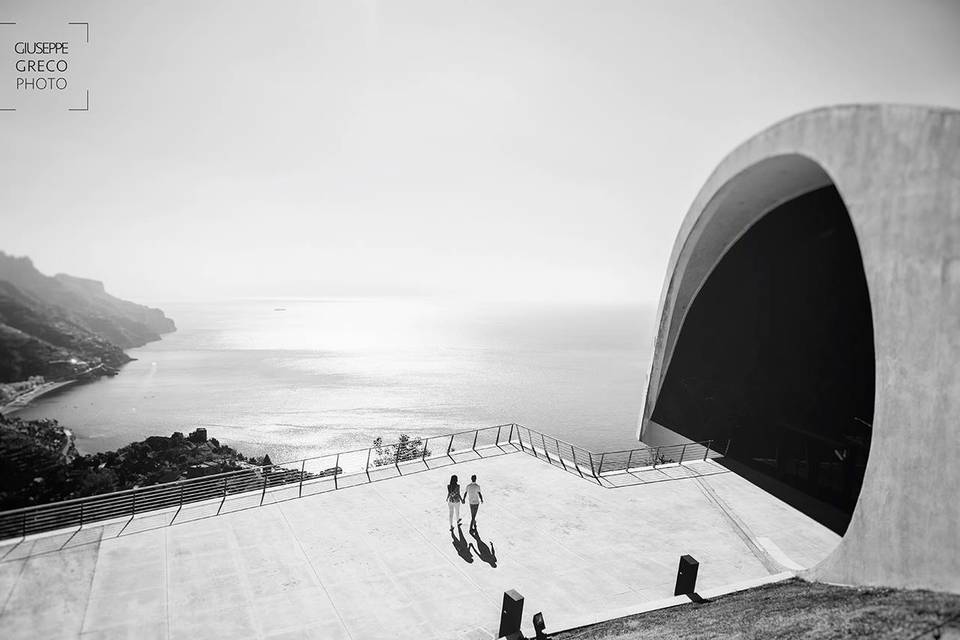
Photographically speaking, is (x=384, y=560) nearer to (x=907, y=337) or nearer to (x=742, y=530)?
(x=742, y=530)

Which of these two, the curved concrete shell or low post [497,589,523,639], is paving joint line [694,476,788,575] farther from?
low post [497,589,523,639]

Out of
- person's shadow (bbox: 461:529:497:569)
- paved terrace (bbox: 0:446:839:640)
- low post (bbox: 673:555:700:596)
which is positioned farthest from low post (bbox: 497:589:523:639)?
low post (bbox: 673:555:700:596)

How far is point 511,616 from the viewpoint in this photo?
23.5 ft

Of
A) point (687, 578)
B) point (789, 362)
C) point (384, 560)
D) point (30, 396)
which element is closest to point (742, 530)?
point (687, 578)

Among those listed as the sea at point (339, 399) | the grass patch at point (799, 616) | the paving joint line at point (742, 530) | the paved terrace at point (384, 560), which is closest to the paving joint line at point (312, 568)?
the paved terrace at point (384, 560)

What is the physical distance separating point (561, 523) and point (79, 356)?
119m

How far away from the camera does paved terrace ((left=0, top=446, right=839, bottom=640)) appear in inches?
305

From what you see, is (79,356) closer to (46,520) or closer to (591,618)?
(46,520)

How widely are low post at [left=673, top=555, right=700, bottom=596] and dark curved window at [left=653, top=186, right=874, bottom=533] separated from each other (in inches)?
216

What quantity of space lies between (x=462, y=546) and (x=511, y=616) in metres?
3.00

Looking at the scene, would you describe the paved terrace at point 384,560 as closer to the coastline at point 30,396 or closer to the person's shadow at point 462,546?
the person's shadow at point 462,546

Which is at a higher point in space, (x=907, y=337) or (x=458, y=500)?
(x=907, y=337)

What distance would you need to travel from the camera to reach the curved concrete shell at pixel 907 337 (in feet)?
24.0

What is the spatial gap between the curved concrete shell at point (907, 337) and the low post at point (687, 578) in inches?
85.7
